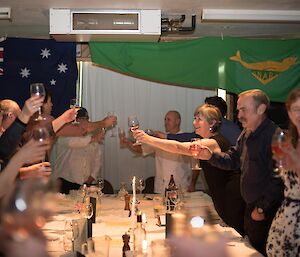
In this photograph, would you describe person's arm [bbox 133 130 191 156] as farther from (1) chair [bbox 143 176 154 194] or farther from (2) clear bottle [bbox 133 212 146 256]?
(1) chair [bbox 143 176 154 194]

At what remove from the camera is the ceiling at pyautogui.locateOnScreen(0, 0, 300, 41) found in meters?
4.37

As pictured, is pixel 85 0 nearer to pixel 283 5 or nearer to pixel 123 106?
pixel 283 5

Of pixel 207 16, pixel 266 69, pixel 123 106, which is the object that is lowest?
pixel 123 106

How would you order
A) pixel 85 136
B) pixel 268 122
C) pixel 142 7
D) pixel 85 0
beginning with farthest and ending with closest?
pixel 85 136
pixel 142 7
pixel 85 0
pixel 268 122

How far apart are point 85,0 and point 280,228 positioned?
8.83 feet

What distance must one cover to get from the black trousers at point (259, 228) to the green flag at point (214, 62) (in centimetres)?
218

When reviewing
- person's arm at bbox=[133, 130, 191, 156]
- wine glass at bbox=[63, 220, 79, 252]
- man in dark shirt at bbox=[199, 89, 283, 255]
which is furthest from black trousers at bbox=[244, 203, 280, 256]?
wine glass at bbox=[63, 220, 79, 252]

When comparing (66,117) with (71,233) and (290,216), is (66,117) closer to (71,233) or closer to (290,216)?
(71,233)

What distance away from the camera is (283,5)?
4539 millimetres

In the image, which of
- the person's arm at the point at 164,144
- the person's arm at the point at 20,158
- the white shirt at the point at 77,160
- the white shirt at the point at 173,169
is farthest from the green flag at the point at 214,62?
the person's arm at the point at 20,158

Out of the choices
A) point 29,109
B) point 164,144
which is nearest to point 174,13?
point 164,144

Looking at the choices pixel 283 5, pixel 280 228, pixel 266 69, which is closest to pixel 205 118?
pixel 280 228

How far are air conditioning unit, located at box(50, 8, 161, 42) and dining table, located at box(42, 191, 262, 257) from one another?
65.9 inches

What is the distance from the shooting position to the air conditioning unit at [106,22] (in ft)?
15.3
